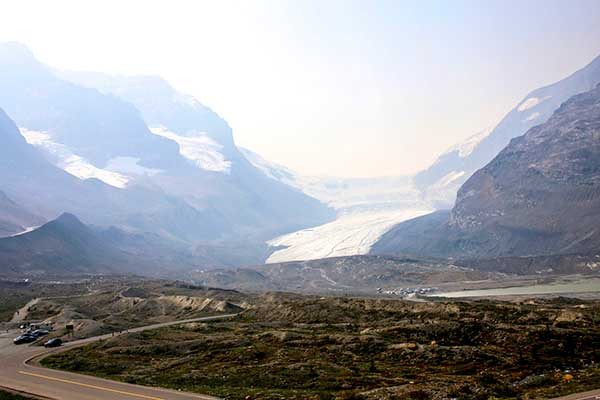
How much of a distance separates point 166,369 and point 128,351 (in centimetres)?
1419

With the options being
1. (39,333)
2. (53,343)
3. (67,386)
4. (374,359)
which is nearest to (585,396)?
(374,359)

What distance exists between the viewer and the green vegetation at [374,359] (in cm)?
4838

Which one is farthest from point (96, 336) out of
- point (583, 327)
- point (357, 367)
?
point (583, 327)

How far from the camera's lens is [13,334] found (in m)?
99.6

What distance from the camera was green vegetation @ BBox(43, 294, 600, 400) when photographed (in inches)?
1905

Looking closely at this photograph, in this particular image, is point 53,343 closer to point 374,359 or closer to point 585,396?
point 374,359

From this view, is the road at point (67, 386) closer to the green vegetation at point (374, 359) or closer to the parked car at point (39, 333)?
the green vegetation at point (374, 359)

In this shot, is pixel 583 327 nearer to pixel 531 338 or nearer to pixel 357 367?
pixel 531 338

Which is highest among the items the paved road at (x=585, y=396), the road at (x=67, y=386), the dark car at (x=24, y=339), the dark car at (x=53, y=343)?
the dark car at (x=24, y=339)

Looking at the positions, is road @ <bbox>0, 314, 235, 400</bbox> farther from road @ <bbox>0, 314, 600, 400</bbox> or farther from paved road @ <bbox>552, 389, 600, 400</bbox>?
paved road @ <bbox>552, 389, 600, 400</bbox>

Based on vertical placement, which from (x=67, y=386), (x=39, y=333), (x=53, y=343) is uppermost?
(x=39, y=333)

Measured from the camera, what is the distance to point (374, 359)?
6356cm

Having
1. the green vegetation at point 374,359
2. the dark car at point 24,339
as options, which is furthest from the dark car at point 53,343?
the green vegetation at point 374,359

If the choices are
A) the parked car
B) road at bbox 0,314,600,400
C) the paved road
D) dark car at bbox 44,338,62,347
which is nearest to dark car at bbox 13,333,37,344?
the parked car
